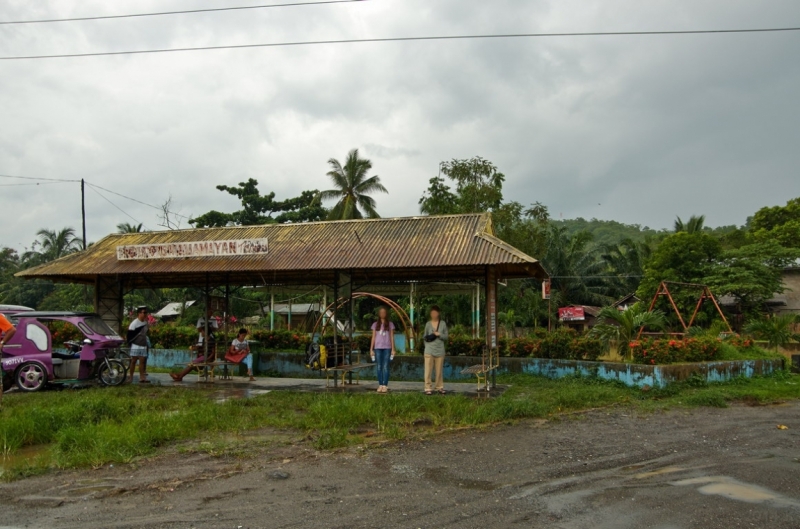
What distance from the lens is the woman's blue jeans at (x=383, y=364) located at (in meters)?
12.2

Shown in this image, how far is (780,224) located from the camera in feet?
124

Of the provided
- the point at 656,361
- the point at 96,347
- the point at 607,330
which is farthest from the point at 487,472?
the point at 96,347

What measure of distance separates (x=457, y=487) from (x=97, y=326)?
10.5m

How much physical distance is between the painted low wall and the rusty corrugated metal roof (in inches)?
88.4

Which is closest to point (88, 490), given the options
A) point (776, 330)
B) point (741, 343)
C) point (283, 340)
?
point (283, 340)

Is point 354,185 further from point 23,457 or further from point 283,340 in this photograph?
point 23,457

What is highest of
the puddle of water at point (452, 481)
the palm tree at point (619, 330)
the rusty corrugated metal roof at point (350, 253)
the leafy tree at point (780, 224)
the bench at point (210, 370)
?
the leafy tree at point (780, 224)

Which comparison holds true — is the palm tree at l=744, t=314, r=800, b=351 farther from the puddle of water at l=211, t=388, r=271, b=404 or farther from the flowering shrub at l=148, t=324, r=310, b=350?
the puddle of water at l=211, t=388, r=271, b=404

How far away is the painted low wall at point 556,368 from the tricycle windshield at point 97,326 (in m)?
4.13

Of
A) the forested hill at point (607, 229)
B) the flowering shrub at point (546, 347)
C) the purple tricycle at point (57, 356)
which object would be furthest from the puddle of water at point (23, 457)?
the forested hill at point (607, 229)

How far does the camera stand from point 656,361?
12.7 meters

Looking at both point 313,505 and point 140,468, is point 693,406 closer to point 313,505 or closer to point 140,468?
point 313,505

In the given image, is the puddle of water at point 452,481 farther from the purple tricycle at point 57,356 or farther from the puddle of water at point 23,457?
the purple tricycle at point 57,356

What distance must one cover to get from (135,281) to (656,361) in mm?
13005
